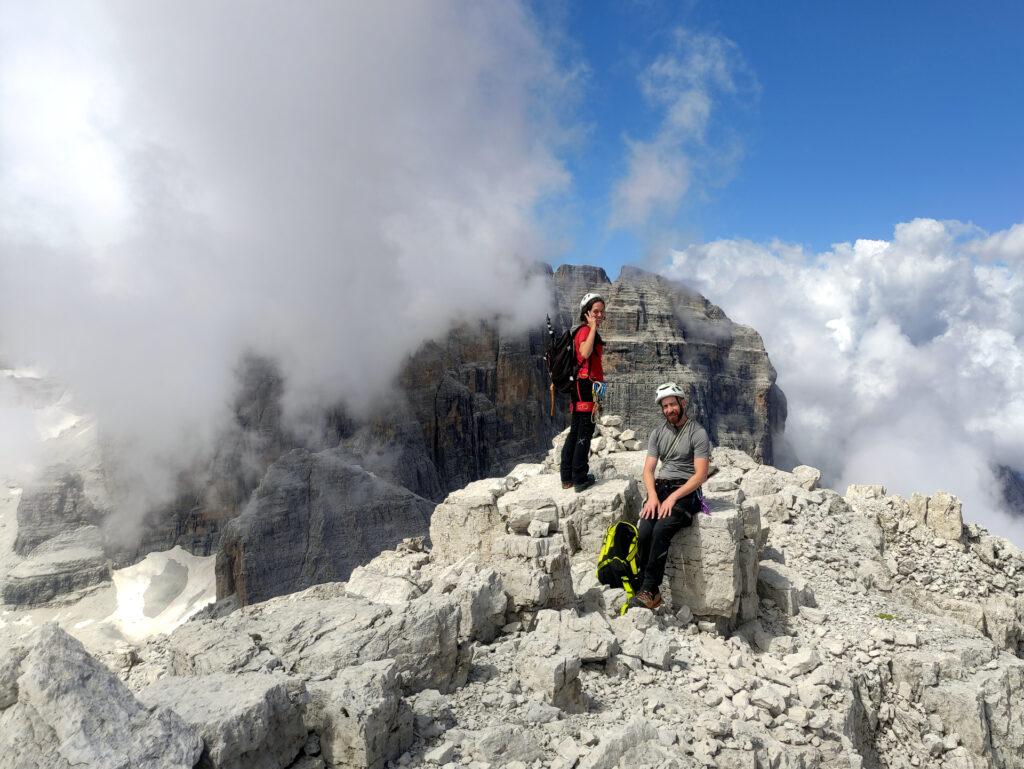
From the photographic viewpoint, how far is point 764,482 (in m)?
12.4

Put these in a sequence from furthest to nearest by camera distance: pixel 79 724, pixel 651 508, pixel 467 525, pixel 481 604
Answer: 1. pixel 467 525
2. pixel 651 508
3. pixel 481 604
4. pixel 79 724

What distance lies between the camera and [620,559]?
23.9ft

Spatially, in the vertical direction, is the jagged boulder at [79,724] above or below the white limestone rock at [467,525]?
above

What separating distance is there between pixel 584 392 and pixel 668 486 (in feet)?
6.12

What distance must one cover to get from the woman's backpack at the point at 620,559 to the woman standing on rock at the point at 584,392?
46.6 inches

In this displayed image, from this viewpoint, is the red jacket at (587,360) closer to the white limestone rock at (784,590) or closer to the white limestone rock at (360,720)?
the white limestone rock at (784,590)

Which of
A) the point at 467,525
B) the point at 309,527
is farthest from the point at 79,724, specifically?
the point at 309,527

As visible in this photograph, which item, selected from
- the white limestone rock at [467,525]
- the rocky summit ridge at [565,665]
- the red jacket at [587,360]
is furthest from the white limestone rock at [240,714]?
the red jacket at [587,360]

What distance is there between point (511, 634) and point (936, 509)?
1096 cm

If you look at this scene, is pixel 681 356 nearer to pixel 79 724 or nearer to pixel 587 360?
pixel 587 360

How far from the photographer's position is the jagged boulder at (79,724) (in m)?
2.83

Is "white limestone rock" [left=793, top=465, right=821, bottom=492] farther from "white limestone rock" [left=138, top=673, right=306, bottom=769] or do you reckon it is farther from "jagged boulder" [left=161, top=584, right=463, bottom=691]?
"white limestone rock" [left=138, top=673, right=306, bottom=769]

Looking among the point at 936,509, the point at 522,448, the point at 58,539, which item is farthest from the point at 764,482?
the point at 58,539

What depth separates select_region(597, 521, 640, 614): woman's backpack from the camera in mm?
7148
